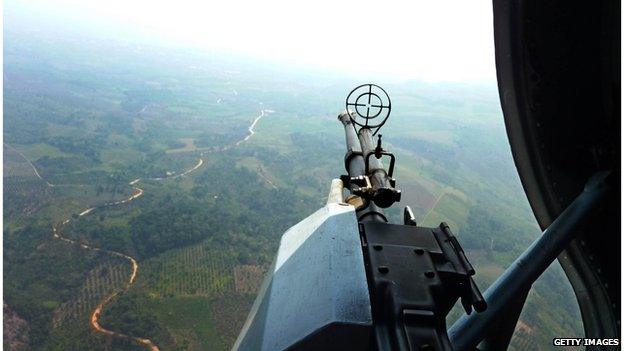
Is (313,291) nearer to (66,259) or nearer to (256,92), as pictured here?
(66,259)

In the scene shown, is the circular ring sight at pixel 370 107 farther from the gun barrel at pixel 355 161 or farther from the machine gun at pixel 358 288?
the machine gun at pixel 358 288

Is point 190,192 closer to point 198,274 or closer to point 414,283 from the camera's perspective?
point 198,274

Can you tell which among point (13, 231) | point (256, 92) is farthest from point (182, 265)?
point (256, 92)

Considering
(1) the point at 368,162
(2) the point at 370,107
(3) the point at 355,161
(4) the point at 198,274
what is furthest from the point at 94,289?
(1) the point at 368,162

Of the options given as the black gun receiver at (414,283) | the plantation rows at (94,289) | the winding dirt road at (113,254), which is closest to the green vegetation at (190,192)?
the plantation rows at (94,289)

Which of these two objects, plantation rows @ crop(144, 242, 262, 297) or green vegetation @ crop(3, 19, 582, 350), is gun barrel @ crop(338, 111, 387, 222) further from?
plantation rows @ crop(144, 242, 262, 297)

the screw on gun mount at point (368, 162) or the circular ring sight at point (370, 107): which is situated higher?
the circular ring sight at point (370, 107)
